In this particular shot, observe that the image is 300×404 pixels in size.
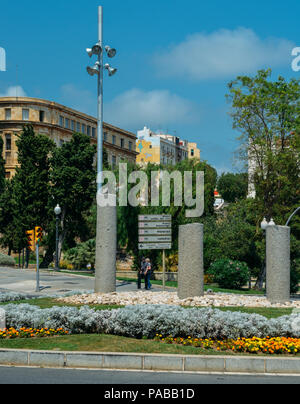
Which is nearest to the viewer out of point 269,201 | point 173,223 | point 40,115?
point 269,201

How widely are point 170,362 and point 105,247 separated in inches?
324

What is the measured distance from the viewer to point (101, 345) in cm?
1055

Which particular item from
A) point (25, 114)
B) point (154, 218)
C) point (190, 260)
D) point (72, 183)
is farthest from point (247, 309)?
point (25, 114)

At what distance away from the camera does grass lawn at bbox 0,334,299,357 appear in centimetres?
1020

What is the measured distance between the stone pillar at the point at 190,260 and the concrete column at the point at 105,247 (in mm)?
2188

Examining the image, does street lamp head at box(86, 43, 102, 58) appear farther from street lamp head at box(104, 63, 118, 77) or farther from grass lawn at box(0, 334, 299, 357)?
grass lawn at box(0, 334, 299, 357)

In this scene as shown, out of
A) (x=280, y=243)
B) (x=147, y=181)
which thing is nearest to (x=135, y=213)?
(x=147, y=181)

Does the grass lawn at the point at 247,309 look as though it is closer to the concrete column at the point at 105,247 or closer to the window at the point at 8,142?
the concrete column at the point at 105,247

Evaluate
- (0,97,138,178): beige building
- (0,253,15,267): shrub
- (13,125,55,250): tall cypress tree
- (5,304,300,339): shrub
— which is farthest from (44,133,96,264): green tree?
(5,304,300,339): shrub

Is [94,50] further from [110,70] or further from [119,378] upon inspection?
[119,378]
